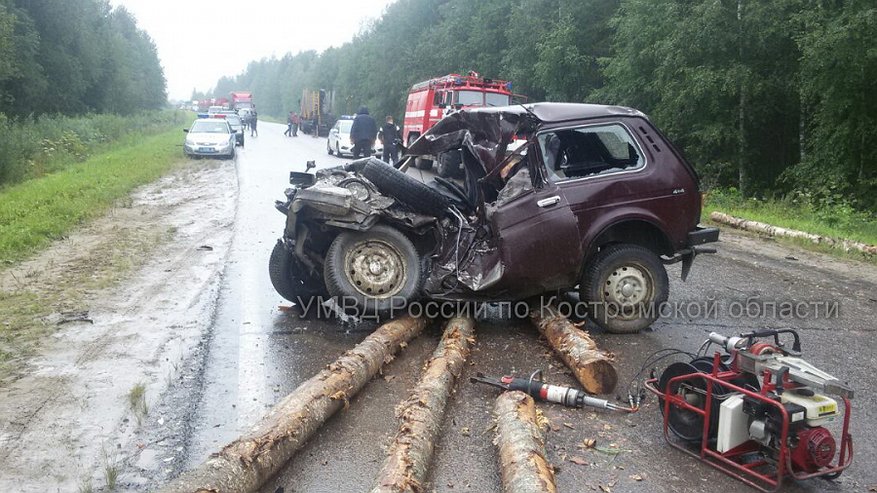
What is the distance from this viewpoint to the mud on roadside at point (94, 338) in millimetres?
4320

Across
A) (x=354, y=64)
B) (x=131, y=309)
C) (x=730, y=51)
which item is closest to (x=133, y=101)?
(x=354, y=64)

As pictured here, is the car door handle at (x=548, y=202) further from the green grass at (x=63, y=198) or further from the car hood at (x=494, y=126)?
the green grass at (x=63, y=198)

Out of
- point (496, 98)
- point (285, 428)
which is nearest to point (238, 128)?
point (496, 98)

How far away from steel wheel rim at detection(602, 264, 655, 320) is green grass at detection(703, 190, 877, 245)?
23.9 feet

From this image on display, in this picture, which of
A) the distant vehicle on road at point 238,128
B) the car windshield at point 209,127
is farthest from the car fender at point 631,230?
the distant vehicle on road at point 238,128

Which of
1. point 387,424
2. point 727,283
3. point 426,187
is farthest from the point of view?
point 727,283

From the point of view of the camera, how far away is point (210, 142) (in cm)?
2689

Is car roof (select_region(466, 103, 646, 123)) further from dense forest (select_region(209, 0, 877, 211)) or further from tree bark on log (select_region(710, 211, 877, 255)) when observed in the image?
dense forest (select_region(209, 0, 877, 211))

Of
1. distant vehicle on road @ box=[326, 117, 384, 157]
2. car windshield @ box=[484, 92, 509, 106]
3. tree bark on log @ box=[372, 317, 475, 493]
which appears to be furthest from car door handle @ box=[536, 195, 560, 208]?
distant vehicle on road @ box=[326, 117, 384, 157]

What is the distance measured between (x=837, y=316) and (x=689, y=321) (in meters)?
1.71

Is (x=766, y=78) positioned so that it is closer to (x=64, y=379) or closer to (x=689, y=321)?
(x=689, y=321)

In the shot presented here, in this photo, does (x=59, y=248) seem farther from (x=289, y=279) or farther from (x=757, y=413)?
(x=757, y=413)

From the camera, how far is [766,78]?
1875 cm

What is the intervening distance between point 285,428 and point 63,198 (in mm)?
12127
